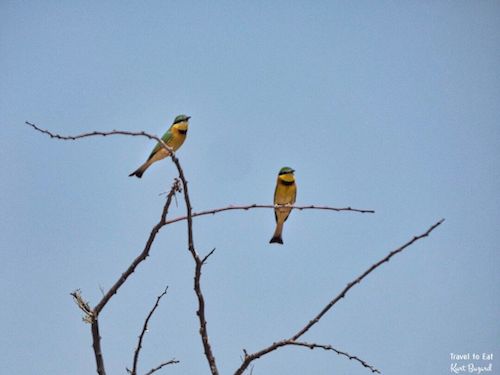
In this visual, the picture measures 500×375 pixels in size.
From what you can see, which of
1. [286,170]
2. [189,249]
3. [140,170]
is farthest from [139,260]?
[286,170]

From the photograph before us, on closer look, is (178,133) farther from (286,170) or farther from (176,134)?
(286,170)

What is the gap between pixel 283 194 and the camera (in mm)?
8781

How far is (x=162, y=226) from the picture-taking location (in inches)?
122

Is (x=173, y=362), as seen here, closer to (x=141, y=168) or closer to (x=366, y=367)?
(x=366, y=367)

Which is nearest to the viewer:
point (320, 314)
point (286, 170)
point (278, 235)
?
point (320, 314)

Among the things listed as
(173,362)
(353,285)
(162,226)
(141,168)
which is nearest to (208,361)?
(173,362)

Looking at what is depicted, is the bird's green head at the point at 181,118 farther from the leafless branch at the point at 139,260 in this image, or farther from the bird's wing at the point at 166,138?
the leafless branch at the point at 139,260

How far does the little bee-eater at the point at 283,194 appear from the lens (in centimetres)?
863

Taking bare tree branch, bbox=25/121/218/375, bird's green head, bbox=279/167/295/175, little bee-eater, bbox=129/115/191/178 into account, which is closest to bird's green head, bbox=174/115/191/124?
little bee-eater, bbox=129/115/191/178

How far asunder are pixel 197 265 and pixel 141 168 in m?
4.59

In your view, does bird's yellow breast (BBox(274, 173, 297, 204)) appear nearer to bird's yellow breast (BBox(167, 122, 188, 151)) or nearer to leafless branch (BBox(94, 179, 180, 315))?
bird's yellow breast (BBox(167, 122, 188, 151))

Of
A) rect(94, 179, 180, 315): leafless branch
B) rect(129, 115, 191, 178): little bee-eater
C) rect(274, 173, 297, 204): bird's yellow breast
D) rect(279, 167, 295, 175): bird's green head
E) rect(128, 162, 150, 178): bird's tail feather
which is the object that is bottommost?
rect(94, 179, 180, 315): leafless branch

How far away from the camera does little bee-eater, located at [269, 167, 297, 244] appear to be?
8633 millimetres

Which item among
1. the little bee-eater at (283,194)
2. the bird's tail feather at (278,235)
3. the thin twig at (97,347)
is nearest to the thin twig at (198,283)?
the thin twig at (97,347)
